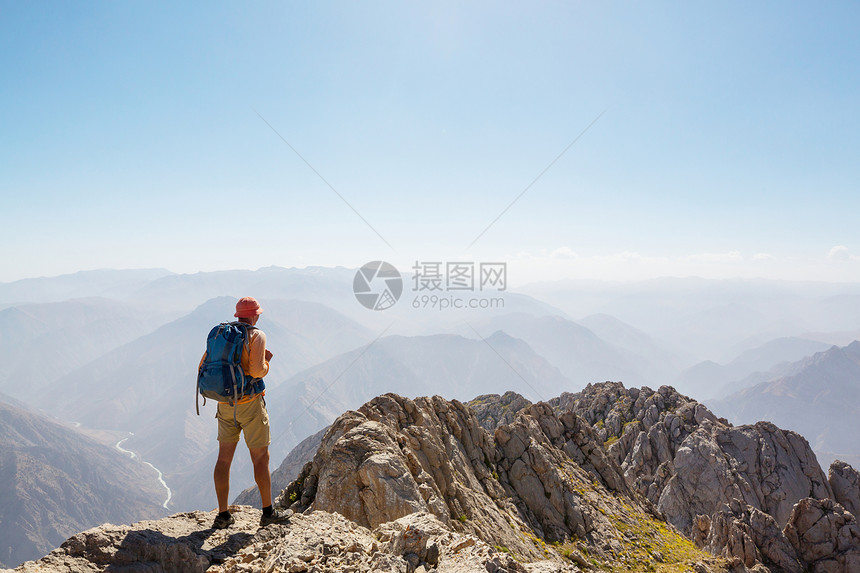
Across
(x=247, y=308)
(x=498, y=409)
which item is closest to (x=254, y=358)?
(x=247, y=308)

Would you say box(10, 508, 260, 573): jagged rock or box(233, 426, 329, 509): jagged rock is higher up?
box(10, 508, 260, 573): jagged rock

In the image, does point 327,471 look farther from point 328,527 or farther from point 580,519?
point 580,519

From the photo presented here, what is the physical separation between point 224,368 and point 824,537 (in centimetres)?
5394

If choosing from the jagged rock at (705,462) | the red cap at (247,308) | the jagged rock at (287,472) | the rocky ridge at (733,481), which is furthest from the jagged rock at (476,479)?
the jagged rock at (287,472)

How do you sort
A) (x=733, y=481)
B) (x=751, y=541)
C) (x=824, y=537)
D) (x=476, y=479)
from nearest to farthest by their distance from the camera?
1. (x=476, y=479)
2. (x=751, y=541)
3. (x=824, y=537)
4. (x=733, y=481)

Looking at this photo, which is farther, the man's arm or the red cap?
the red cap

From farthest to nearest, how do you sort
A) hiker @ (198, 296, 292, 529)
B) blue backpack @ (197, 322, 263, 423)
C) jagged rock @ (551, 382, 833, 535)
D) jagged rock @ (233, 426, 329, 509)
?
jagged rock @ (233, 426, 329, 509)
jagged rock @ (551, 382, 833, 535)
hiker @ (198, 296, 292, 529)
blue backpack @ (197, 322, 263, 423)

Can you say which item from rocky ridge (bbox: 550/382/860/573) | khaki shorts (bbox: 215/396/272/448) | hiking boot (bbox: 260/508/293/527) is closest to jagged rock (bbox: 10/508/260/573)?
hiking boot (bbox: 260/508/293/527)

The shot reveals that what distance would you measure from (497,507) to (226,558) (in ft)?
71.7

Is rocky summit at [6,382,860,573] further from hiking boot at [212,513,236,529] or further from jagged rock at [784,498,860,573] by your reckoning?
hiking boot at [212,513,236,529]

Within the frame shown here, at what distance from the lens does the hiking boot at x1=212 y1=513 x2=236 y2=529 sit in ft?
35.0

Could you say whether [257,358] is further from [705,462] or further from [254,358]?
[705,462]

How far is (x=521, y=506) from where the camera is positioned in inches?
1184

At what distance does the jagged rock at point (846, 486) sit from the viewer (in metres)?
54.0
